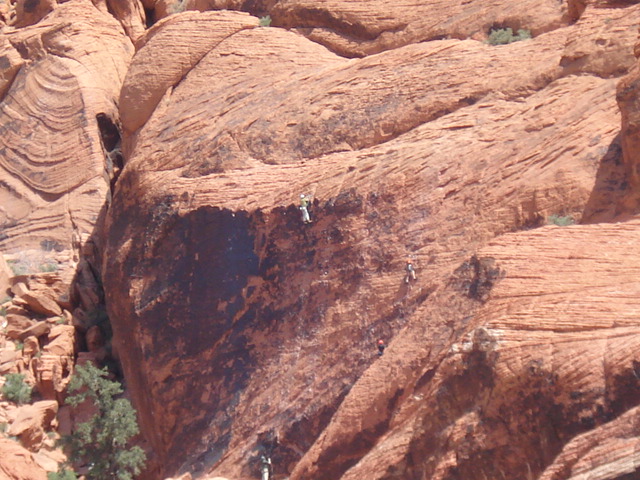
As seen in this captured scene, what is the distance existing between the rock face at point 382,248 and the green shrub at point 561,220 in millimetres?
144

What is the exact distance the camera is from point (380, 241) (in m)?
21.8

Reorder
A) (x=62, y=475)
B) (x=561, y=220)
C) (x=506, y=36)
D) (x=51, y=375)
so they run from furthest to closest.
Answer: (x=51, y=375), (x=506, y=36), (x=62, y=475), (x=561, y=220)

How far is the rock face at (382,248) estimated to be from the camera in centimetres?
1590

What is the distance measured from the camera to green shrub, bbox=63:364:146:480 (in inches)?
942

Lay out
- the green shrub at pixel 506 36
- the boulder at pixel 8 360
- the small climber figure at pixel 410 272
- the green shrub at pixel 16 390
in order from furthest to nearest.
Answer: the boulder at pixel 8 360 < the green shrub at pixel 16 390 < the green shrub at pixel 506 36 < the small climber figure at pixel 410 272

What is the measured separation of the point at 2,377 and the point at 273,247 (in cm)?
737

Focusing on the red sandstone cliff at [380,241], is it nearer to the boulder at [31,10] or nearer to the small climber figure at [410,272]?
the small climber figure at [410,272]

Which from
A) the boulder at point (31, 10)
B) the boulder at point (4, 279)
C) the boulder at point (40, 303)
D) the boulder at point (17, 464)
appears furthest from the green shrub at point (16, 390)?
the boulder at point (31, 10)

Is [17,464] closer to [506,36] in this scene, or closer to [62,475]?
[62,475]

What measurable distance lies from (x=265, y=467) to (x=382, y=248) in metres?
4.26

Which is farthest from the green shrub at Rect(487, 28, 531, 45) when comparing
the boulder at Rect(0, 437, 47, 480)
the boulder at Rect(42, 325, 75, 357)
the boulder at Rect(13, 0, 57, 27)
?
the boulder at Rect(13, 0, 57, 27)

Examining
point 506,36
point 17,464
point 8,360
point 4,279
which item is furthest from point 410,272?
point 4,279

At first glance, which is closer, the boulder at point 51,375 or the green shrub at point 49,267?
the boulder at point 51,375

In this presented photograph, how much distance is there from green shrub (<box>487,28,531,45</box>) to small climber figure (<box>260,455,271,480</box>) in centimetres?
Answer: 987
